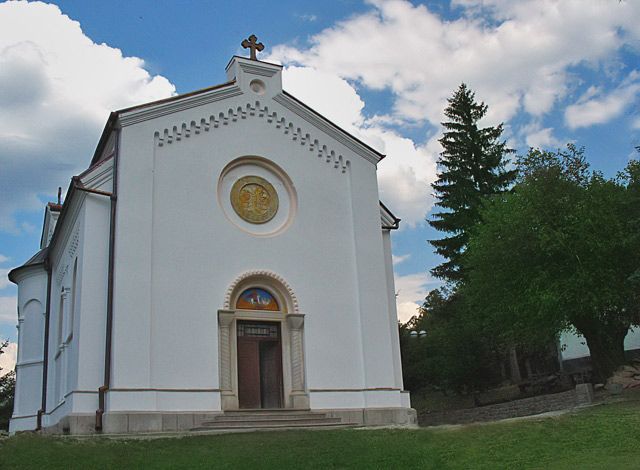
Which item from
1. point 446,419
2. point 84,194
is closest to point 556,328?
point 446,419

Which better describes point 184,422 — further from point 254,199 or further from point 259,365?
point 254,199

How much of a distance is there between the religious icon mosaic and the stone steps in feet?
9.30

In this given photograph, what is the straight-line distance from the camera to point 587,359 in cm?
3088

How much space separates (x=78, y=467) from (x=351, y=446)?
4.54 meters

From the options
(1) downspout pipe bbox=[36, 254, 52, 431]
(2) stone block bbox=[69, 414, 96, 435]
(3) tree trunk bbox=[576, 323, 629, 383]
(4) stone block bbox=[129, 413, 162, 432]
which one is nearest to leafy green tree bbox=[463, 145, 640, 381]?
(3) tree trunk bbox=[576, 323, 629, 383]

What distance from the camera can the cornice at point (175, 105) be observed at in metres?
16.1

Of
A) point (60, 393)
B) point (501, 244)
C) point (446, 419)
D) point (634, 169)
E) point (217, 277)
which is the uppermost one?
point (634, 169)

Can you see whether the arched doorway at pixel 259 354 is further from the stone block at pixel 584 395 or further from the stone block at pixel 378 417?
the stone block at pixel 584 395

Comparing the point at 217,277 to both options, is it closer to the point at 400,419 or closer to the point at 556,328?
the point at 400,419

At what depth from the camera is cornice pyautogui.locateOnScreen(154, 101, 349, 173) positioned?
1667 cm

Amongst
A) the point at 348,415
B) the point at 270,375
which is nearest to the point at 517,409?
the point at 348,415

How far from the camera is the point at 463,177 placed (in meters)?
31.9

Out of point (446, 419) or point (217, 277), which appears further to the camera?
point (446, 419)

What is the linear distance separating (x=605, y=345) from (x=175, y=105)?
1621 cm
